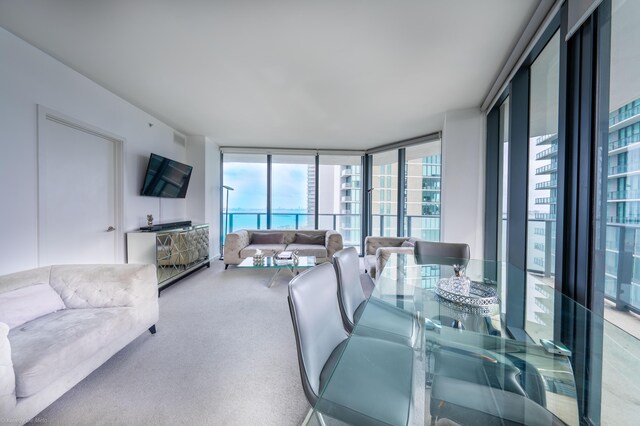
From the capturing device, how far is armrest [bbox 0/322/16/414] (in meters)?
1.06

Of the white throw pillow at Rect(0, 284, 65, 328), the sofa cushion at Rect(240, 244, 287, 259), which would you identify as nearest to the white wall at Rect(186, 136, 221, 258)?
the sofa cushion at Rect(240, 244, 287, 259)

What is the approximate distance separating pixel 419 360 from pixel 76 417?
2136 millimetres

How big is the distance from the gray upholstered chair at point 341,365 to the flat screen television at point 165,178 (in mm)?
3390

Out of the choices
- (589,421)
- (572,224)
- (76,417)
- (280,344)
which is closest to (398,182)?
(572,224)

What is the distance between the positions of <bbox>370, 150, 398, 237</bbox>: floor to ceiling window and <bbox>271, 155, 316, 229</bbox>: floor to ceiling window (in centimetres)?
140

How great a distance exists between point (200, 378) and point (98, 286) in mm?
1128

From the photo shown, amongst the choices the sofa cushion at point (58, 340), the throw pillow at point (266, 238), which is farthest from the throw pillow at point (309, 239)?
the sofa cushion at point (58, 340)

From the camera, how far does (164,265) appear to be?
323 centimetres

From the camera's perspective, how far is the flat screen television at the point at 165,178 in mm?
3400

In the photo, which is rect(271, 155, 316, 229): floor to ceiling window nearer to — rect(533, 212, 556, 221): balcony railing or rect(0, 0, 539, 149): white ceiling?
rect(0, 0, 539, 149): white ceiling

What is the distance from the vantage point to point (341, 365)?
0.93 metres

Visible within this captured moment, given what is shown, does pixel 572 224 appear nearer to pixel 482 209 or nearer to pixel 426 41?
pixel 426 41

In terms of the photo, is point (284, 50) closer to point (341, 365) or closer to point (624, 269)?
point (341, 365)

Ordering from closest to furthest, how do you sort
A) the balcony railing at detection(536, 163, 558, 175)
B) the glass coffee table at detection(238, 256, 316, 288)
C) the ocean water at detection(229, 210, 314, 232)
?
the balcony railing at detection(536, 163, 558, 175)
the glass coffee table at detection(238, 256, 316, 288)
the ocean water at detection(229, 210, 314, 232)
